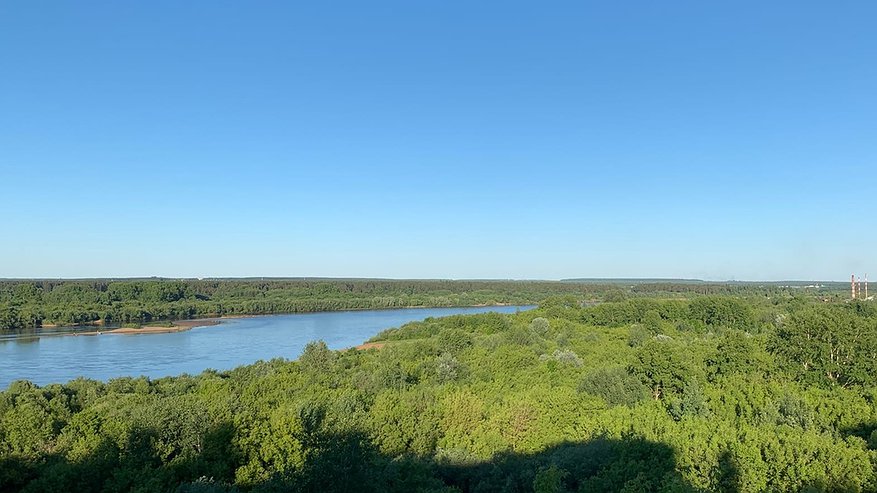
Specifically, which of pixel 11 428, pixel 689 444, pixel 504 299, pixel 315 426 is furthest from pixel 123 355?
pixel 504 299

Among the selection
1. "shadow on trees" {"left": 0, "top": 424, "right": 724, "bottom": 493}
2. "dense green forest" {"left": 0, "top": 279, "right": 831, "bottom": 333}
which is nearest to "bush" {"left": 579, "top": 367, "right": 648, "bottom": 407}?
"shadow on trees" {"left": 0, "top": 424, "right": 724, "bottom": 493}

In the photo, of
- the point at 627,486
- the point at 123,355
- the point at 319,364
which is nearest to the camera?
the point at 627,486

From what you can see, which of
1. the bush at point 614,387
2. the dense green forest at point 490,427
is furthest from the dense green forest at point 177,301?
the bush at point 614,387

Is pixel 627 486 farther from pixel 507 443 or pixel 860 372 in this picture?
pixel 860 372

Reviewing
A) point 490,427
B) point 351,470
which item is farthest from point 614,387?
point 351,470

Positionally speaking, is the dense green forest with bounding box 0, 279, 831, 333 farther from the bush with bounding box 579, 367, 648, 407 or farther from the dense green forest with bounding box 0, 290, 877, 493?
the bush with bounding box 579, 367, 648, 407

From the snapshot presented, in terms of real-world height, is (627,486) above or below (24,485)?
above
